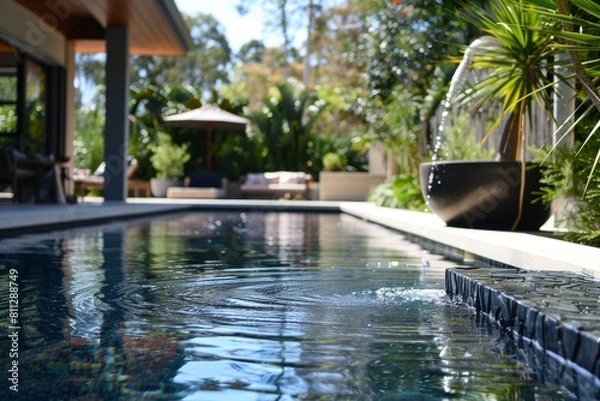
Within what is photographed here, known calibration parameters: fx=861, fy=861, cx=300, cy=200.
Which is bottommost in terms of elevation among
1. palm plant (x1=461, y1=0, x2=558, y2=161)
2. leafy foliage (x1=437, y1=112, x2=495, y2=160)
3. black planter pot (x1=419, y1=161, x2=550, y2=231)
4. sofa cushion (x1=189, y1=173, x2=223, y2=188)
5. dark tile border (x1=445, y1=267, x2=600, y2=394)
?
dark tile border (x1=445, y1=267, x2=600, y2=394)

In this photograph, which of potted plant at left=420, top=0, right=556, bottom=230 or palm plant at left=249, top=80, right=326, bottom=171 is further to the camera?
palm plant at left=249, top=80, right=326, bottom=171

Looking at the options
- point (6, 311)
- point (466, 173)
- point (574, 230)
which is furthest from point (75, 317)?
point (466, 173)

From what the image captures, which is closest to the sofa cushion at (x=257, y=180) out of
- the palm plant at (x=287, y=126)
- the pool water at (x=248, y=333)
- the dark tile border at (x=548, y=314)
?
the palm plant at (x=287, y=126)

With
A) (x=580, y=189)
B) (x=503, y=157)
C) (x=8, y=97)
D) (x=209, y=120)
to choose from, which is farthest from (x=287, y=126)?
(x=580, y=189)

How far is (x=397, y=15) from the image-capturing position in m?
19.4

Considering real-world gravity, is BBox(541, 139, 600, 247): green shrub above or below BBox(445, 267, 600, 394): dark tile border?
above

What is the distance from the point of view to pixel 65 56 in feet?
56.6

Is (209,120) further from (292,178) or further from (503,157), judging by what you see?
(503,157)

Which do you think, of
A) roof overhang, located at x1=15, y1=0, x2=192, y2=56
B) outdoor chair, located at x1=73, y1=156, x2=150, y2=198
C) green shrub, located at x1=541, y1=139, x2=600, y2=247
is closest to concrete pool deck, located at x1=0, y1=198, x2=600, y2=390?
green shrub, located at x1=541, y1=139, x2=600, y2=247

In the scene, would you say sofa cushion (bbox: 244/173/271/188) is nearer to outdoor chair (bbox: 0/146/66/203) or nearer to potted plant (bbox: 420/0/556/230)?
outdoor chair (bbox: 0/146/66/203)

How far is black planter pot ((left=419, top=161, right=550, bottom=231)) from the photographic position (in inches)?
318

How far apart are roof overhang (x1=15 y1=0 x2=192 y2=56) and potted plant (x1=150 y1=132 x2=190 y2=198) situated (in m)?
4.85

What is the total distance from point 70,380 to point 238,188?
22067 millimetres

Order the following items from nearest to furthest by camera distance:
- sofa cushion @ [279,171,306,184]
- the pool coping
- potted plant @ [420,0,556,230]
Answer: the pool coping, potted plant @ [420,0,556,230], sofa cushion @ [279,171,306,184]
